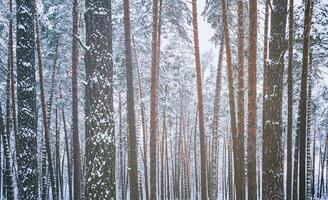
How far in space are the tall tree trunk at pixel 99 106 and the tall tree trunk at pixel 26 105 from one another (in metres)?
2.64

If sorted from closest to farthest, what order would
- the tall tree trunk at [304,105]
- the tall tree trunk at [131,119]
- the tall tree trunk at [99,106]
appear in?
the tall tree trunk at [99,106] < the tall tree trunk at [131,119] < the tall tree trunk at [304,105]

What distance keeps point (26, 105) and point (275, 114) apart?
5.78 m

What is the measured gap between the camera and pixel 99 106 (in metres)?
5.93

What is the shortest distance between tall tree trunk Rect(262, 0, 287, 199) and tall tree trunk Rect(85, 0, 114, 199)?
3.93 meters

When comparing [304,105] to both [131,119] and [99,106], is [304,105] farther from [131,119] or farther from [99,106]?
[99,106]

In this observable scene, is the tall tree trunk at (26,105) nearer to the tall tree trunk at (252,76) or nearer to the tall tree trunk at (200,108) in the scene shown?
the tall tree trunk at (252,76)

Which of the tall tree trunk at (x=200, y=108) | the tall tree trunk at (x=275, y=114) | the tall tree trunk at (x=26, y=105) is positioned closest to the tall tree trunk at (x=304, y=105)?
the tall tree trunk at (x=275, y=114)

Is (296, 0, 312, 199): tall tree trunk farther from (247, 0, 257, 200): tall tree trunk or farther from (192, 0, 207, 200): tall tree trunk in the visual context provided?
(192, 0, 207, 200): tall tree trunk

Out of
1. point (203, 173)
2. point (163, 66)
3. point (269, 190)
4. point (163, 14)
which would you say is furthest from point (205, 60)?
point (269, 190)

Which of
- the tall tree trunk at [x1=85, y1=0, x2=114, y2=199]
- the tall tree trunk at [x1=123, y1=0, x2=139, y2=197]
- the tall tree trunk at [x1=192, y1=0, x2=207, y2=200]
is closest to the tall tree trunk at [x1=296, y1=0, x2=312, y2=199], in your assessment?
the tall tree trunk at [x1=192, y1=0, x2=207, y2=200]

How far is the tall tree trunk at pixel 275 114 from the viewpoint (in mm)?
8039

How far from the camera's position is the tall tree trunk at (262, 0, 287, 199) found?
8039 mm

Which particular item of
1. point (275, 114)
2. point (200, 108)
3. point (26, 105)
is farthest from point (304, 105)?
point (26, 105)

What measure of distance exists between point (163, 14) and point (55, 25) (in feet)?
20.5
